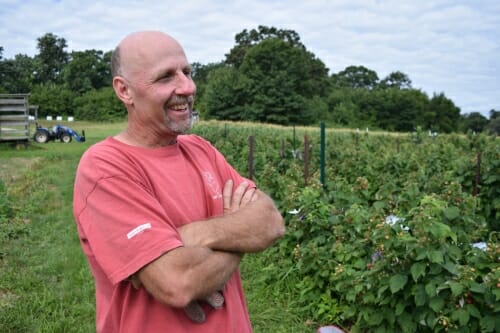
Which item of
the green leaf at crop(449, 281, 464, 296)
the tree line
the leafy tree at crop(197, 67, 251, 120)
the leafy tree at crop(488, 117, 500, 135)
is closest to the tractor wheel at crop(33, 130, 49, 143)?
the leafy tree at crop(488, 117, 500, 135)

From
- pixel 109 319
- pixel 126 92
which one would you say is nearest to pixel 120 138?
pixel 126 92

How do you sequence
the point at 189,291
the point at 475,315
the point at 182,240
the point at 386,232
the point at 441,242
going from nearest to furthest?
the point at 189,291
the point at 182,240
the point at 475,315
the point at 441,242
the point at 386,232

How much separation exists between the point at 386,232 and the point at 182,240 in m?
1.99

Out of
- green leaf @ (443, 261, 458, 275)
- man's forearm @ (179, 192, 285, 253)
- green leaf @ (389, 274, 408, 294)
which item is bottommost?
green leaf @ (389, 274, 408, 294)

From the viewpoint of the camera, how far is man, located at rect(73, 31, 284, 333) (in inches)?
58.5

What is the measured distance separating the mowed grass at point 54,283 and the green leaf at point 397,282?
124 cm

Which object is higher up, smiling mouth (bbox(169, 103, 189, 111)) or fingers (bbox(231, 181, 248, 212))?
smiling mouth (bbox(169, 103, 189, 111))

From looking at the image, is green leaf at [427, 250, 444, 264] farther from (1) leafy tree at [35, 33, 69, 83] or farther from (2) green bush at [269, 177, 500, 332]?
(1) leafy tree at [35, 33, 69, 83]

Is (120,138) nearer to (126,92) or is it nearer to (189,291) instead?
(126,92)

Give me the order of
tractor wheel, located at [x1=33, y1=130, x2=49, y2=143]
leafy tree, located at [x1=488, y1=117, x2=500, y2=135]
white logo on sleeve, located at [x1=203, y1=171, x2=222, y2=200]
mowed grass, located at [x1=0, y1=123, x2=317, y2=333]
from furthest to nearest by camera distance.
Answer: tractor wheel, located at [x1=33, y1=130, x2=49, y2=143]
leafy tree, located at [x1=488, y1=117, x2=500, y2=135]
mowed grass, located at [x1=0, y1=123, x2=317, y2=333]
white logo on sleeve, located at [x1=203, y1=171, x2=222, y2=200]

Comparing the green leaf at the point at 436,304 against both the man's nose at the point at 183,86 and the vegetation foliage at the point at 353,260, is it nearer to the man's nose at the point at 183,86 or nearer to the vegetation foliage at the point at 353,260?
the vegetation foliage at the point at 353,260

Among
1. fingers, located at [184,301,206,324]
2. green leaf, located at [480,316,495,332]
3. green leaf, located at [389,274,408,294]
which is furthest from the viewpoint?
green leaf, located at [389,274,408,294]

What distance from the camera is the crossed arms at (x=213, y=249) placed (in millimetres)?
1468

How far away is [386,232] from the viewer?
3.24 meters
